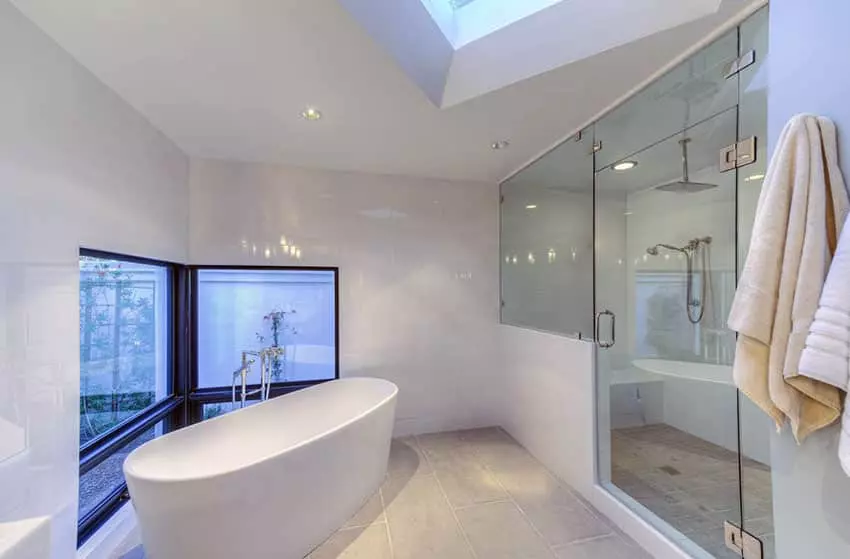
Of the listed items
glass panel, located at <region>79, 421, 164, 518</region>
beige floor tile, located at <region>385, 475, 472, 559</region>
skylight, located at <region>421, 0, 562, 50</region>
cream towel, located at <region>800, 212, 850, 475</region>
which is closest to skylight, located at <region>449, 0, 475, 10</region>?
skylight, located at <region>421, 0, 562, 50</region>

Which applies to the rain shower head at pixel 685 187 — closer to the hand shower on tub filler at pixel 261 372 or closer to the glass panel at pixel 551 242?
the glass panel at pixel 551 242

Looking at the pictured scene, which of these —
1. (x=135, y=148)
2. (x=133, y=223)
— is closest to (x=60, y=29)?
(x=135, y=148)

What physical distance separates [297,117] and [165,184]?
1.10 m

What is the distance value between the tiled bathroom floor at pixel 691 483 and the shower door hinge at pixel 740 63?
173 centimetres

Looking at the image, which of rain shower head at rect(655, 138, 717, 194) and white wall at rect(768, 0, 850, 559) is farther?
rain shower head at rect(655, 138, 717, 194)

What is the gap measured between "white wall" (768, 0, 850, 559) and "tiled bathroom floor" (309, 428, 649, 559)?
1085 millimetres

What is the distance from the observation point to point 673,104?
1950 mm

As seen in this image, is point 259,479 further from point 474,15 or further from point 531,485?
point 474,15

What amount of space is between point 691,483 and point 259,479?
2424mm

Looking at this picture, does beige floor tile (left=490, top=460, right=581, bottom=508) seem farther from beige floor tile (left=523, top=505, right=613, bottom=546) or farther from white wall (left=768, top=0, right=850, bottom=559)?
white wall (left=768, top=0, right=850, bottom=559)

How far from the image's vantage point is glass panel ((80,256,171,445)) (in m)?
1.94

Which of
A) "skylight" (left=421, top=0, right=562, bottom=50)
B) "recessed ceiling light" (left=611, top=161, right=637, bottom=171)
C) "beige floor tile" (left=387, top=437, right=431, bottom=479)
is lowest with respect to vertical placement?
"beige floor tile" (left=387, top=437, right=431, bottom=479)

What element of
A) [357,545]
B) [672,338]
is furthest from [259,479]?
[672,338]

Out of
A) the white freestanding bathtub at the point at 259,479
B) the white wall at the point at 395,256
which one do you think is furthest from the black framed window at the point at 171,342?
the white freestanding bathtub at the point at 259,479
